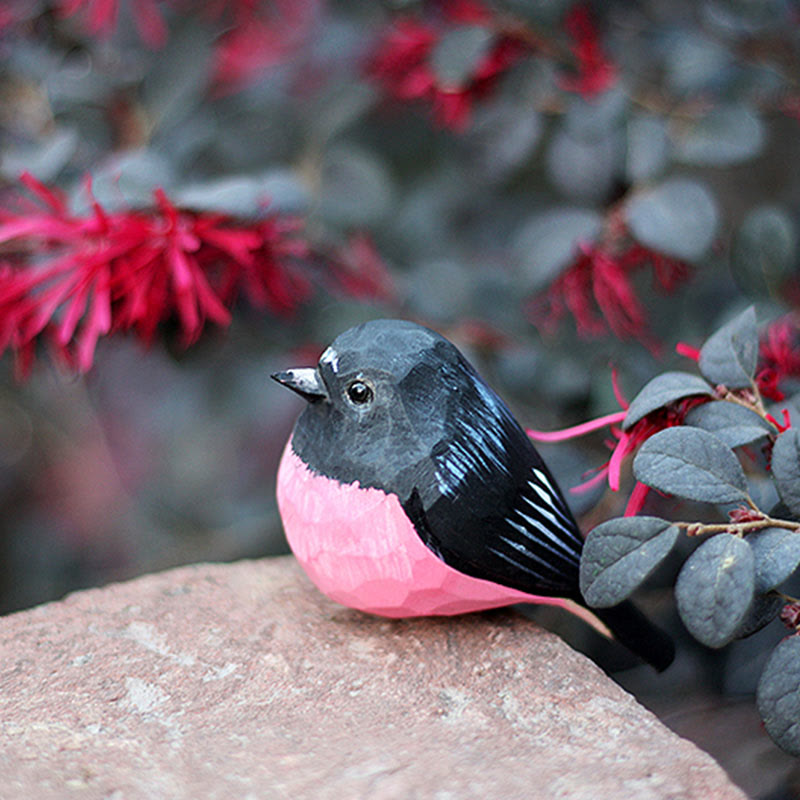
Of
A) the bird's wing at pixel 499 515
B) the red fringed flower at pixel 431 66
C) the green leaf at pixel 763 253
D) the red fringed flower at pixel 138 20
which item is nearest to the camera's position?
the bird's wing at pixel 499 515

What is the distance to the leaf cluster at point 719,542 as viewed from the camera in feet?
1.56

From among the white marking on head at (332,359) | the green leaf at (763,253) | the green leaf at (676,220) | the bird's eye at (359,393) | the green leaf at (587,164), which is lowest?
the bird's eye at (359,393)

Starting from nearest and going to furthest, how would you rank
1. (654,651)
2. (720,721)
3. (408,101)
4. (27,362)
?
1. (654,651)
2. (720,721)
3. (27,362)
4. (408,101)

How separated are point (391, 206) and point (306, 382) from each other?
506mm

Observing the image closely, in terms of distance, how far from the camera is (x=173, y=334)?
3.05 feet

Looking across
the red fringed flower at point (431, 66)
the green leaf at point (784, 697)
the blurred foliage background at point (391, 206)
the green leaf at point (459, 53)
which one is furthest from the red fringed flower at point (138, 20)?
the green leaf at point (784, 697)

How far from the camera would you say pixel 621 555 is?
518mm

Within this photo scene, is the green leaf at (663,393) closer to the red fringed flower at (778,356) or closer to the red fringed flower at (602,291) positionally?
the red fringed flower at (778,356)

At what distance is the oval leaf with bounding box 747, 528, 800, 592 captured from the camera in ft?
1.59

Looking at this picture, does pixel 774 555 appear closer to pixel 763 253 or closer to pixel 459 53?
pixel 763 253

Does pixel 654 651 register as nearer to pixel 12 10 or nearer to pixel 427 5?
pixel 427 5

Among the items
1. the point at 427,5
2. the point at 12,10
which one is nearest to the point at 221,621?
the point at 427,5

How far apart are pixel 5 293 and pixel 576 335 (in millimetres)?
568

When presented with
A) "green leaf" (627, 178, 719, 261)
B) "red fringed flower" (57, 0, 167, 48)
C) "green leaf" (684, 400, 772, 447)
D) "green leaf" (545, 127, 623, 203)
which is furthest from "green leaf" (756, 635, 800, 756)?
"red fringed flower" (57, 0, 167, 48)
